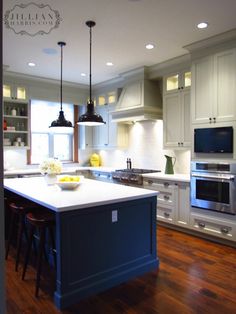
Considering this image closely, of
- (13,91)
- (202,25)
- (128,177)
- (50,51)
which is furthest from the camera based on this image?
(13,91)

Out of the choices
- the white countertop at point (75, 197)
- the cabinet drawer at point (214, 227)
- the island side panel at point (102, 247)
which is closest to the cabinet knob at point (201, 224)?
the cabinet drawer at point (214, 227)

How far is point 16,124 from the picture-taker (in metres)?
5.46

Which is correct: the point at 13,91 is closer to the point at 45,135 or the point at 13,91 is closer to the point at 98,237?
the point at 45,135

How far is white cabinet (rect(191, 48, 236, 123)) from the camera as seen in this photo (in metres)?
3.34

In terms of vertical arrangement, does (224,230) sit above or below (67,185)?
below

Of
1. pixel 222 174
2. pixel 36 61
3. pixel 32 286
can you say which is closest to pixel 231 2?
pixel 222 174

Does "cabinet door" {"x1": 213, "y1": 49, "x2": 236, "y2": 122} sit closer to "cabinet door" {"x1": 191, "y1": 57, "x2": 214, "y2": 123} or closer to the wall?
"cabinet door" {"x1": 191, "y1": 57, "x2": 214, "y2": 123}

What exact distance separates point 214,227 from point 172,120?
1.88m

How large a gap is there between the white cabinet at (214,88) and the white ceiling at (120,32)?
0.36m

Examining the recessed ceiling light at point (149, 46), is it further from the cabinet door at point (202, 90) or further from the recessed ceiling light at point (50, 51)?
the recessed ceiling light at point (50, 51)

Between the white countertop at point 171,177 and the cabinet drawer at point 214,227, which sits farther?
the white countertop at point 171,177

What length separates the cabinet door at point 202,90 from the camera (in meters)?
3.58

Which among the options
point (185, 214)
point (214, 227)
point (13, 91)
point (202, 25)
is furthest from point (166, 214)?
point (13, 91)

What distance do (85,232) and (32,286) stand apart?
81cm
